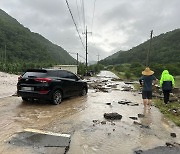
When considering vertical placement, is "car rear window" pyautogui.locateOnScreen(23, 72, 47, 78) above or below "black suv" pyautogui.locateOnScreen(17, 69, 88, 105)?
above

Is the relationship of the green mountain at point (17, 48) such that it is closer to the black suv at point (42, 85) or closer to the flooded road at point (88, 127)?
the black suv at point (42, 85)

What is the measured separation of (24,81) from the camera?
10.4 metres

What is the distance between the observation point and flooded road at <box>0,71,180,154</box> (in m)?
5.50

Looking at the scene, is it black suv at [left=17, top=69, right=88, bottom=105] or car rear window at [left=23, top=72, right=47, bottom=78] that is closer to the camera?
black suv at [left=17, top=69, right=88, bottom=105]

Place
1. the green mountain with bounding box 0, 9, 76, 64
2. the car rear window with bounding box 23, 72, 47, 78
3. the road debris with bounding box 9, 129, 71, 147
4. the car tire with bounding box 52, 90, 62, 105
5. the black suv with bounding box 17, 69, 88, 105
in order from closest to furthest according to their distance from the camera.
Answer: the road debris with bounding box 9, 129, 71, 147 < the black suv with bounding box 17, 69, 88, 105 < the car rear window with bounding box 23, 72, 47, 78 < the car tire with bounding box 52, 90, 62, 105 < the green mountain with bounding box 0, 9, 76, 64

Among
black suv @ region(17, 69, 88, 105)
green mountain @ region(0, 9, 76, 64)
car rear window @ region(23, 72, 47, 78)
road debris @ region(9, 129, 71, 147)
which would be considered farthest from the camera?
green mountain @ region(0, 9, 76, 64)

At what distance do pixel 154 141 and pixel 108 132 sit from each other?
127cm

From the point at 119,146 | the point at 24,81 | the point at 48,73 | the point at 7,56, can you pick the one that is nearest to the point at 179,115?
the point at 119,146

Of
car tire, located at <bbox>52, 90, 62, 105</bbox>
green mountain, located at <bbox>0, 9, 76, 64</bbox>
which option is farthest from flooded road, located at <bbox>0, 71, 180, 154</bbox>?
green mountain, located at <bbox>0, 9, 76, 64</bbox>

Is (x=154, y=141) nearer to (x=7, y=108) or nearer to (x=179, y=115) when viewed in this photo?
(x=179, y=115)

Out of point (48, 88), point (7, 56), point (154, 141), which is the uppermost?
point (7, 56)

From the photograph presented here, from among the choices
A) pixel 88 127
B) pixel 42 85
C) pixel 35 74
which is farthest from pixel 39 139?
pixel 35 74

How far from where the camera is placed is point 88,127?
7234 millimetres

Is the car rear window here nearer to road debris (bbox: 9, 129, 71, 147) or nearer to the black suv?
the black suv
